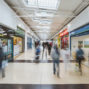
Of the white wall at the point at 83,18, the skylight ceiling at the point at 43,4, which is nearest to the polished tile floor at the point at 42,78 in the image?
the white wall at the point at 83,18

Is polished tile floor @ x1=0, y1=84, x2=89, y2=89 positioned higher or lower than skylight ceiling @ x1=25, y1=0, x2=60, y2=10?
lower

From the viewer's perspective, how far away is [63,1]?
4.45m

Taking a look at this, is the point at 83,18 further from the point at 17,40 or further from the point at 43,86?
the point at 17,40

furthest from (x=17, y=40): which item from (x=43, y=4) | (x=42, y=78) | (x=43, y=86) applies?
(x=43, y=86)

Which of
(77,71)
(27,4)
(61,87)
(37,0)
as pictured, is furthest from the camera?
(27,4)

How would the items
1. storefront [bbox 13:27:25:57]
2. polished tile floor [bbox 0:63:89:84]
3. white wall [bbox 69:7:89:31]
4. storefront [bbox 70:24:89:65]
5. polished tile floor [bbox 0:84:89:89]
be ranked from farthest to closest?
1. storefront [bbox 13:27:25:57]
2. storefront [bbox 70:24:89:65]
3. white wall [bbox 69:7:89:31]
4. polished tile floor [bbox 0:63:89:84]
5. polished tile floor [bbox 0:84:89:89]

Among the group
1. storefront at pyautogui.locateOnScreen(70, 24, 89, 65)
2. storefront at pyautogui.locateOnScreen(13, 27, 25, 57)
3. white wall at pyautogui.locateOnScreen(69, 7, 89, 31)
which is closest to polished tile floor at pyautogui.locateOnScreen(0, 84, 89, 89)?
storefront at pyautogui.locateOnScreen(70, 24, 89, 65)

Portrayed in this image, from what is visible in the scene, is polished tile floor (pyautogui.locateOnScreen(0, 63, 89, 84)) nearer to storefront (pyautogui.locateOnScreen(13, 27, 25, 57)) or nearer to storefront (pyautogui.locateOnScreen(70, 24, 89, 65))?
storefront (pyautogui.locateOnScreen(70, 24, 89, 65))

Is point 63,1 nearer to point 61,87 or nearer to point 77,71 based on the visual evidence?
point 77,71

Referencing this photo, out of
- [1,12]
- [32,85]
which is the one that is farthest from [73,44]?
[1,12]

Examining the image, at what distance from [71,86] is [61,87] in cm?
40

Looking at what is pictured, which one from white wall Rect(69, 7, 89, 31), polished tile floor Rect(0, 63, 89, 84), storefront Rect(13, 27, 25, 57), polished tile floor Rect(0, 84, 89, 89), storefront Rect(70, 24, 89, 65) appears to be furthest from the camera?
storefront Rect(13, 27, 25, 57)

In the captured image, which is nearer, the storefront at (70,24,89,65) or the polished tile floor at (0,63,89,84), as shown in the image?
the polished tile floor at (0,63,89,84)

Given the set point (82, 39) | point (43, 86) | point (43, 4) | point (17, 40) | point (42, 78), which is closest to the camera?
point (43, 86)
